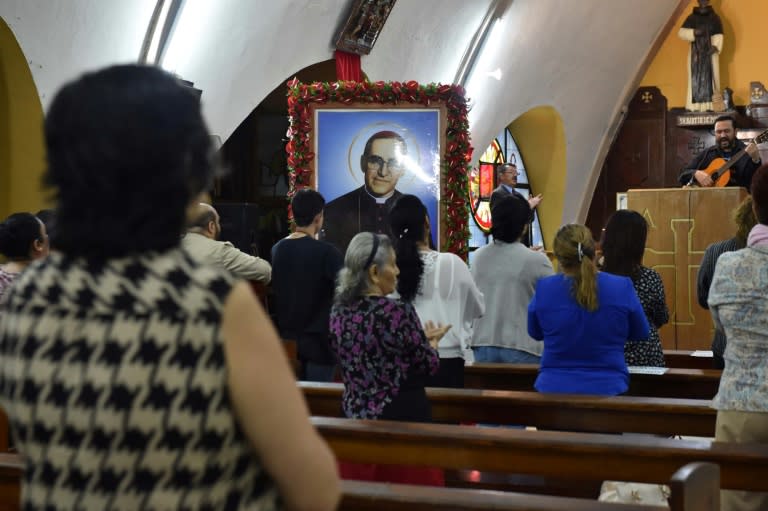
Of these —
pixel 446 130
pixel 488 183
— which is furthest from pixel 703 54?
pixel 446 130

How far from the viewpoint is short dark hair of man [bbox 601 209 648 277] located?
17.3 ft

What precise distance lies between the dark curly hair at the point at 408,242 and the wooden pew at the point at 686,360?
2656 mm

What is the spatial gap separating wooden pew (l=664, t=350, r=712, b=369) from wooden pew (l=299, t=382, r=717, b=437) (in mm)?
2248

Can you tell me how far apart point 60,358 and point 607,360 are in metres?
3.49

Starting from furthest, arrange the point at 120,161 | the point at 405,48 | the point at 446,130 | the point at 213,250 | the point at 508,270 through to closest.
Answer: the point at 405,48
the point at 446,130
the point at 213,250
the point at 508,270
the point at 120,161

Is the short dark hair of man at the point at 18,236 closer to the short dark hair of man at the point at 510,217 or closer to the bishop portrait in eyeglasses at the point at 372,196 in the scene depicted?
the short dark hair of man at the point at 510,217

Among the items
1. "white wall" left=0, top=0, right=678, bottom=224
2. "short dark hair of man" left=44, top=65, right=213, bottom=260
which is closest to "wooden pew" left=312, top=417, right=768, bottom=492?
"short dark hair of man" left=44, top=65, right=213, bottom=260

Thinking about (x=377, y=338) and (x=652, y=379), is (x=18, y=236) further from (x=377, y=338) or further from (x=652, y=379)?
(x=652, y=379)

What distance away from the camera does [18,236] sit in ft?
16.2

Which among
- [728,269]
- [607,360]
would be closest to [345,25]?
[607,360]

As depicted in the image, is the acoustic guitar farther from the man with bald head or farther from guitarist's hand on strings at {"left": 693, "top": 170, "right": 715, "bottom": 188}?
the man with bald head

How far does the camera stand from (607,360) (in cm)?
470

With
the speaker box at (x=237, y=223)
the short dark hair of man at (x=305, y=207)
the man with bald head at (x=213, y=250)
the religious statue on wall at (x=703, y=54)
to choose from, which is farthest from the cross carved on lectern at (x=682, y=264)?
the religious statue on wall at (x=703, y=54)

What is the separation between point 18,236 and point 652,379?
296cm
